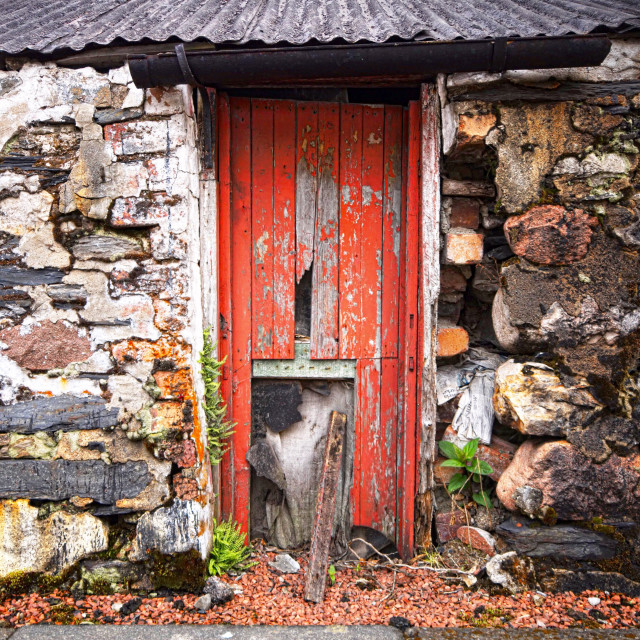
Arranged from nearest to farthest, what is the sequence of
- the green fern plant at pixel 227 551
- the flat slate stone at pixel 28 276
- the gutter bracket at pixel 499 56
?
the gutter bracket at pixel 499 56 → the flat slate stone at pixel 28 276 → the green fern plant at pixel 227 551

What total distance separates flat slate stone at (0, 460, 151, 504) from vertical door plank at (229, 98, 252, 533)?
57cm

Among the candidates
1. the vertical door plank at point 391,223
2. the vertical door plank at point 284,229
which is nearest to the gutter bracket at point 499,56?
the vertical door plank at point 391,223

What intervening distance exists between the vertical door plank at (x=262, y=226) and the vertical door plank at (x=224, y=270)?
0.14m

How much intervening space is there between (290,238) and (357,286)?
47 centimetres

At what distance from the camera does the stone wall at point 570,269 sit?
2.58m

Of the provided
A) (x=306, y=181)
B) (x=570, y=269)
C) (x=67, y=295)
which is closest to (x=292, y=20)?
(x=306, y=181)

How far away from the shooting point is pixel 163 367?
2.61m

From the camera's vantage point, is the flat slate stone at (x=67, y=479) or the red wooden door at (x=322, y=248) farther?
the red wooden door at (x=322, y=248)

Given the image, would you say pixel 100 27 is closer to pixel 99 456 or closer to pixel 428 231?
pixel 428 231

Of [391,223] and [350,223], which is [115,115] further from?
[391,223]

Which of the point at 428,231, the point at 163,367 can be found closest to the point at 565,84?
the point at 428,231

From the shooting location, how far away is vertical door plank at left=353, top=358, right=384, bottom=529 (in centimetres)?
301

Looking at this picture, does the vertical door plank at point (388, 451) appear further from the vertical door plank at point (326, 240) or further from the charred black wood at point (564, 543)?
the charred black wood at point (564, 543)

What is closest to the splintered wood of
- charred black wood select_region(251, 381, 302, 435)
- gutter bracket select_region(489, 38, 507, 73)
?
charred black wood select_region(251, 381, 302, 435)
